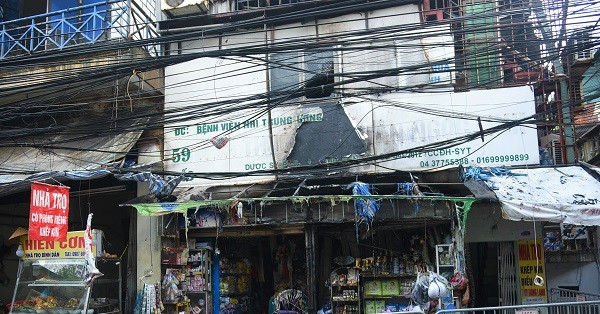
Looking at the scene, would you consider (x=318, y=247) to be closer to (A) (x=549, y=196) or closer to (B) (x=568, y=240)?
(A) (x=549, y=196)

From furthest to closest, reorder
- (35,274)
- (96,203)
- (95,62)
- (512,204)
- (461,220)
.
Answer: (96,203) → (95,62) → (35,274) → (461,220) → (512,204)

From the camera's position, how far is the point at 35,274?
1091cm

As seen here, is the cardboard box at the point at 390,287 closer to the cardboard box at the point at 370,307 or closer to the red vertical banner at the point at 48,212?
the cardboard box at the point at 370,307

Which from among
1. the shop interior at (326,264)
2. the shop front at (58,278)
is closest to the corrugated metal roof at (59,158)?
the shop front at (58,278)

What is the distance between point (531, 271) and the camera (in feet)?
36.8

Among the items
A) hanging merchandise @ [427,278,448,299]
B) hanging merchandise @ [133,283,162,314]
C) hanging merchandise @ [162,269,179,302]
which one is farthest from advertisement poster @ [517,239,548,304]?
hanging merchandise @ [133,283,162,314]

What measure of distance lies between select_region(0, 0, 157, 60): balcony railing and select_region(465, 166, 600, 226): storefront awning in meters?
7.80

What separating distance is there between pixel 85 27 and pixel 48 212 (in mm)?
4755

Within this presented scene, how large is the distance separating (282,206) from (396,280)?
280 centimetres

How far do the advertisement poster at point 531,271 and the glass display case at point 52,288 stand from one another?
8.57 metres

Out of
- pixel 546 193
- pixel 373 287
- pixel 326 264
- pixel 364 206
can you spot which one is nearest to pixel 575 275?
pixel 546 193

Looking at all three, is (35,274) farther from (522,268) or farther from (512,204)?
(522,268)

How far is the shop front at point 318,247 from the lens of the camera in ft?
33.4

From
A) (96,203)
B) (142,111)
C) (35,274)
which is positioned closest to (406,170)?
(142,111)
